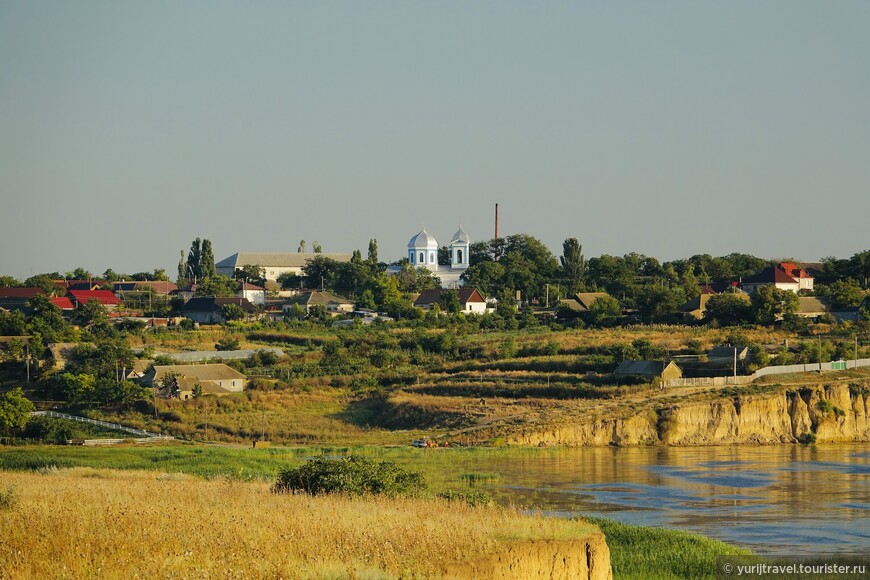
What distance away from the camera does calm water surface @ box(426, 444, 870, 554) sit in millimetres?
33344

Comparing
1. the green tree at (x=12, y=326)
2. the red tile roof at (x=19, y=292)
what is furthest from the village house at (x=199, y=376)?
the red tile roof at (x=19, y=292)

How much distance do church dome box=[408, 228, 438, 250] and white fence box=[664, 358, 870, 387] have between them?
80.4m

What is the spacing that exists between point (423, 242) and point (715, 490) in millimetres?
109799

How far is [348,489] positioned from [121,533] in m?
7.93

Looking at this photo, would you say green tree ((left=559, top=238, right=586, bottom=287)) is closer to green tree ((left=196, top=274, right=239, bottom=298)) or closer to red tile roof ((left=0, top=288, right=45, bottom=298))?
green tree ((left=196, top=274, right=239, bottom=298))

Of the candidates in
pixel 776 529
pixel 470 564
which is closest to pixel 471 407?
pixel 776 529

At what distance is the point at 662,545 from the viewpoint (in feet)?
92.6

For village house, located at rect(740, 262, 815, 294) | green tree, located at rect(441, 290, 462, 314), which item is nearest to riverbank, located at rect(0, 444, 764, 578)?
green tree, located at rect(441, 290, 462, 314)

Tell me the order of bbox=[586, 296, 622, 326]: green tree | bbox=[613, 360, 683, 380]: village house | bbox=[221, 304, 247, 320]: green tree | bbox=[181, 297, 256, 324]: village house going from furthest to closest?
1. bbox=[181, 297, 256, 324]: village house
2. bbox=[221, 304, 247, 320]: green tree
3. bbox=[586, 296, 622, 326]: green tree
4. bbox=[613, 360, 683, 380]: village house

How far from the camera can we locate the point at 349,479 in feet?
81.7

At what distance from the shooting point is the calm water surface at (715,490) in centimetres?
3334

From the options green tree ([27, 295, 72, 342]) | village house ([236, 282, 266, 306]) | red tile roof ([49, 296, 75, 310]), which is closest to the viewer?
green tree ([27, 295, 72, 342])

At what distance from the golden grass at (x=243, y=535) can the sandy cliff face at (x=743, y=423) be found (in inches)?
1495

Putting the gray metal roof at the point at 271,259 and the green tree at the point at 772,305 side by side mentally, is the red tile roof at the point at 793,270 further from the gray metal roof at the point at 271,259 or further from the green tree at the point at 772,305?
the gray metal roof at the point at 271,259
